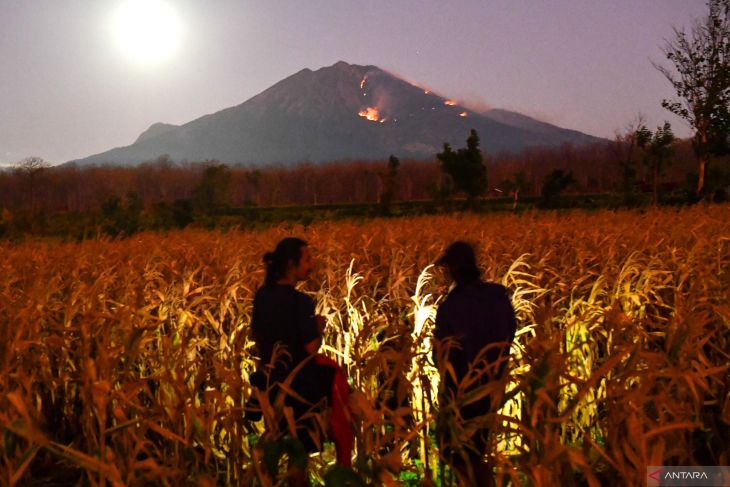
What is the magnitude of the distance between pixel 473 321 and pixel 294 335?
2.99 feet

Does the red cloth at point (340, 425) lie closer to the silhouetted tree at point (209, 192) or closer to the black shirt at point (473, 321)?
the black shirt at point (473, 321)

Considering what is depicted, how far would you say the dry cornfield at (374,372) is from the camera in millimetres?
2238

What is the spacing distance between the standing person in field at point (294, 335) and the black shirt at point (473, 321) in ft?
1.95

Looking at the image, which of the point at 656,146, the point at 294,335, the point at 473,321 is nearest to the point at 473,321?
the point at 473,321

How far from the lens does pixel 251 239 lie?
33.4 ft

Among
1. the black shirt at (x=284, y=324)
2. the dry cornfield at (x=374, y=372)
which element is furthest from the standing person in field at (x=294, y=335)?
the dry cornfield at (x=374, y=372)

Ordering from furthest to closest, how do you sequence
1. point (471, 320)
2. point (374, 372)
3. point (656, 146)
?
1. point (656, 146)
2. point (374, 372)
3. point (471, 320)

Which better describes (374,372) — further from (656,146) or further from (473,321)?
(656,146)

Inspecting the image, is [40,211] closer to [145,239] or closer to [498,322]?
[145,239]

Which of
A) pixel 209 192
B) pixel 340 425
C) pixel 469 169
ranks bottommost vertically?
pixel 340 425

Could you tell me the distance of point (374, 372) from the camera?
166 inches

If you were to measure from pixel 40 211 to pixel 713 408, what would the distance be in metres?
20.0

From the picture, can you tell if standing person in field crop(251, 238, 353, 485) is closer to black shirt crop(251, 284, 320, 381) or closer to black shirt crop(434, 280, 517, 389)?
black shirt crop(251, 284, 320, 381)

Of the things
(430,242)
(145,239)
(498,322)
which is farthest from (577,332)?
(145,239)
